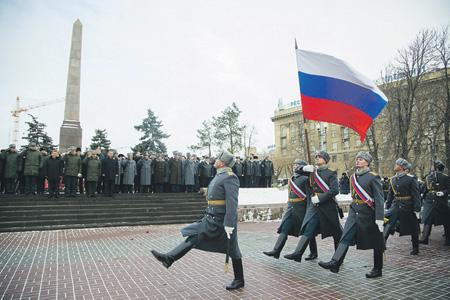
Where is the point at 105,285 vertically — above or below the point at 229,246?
below

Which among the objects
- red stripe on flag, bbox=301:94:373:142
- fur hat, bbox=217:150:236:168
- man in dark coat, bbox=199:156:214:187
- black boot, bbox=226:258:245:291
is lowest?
black boot, bbox=226:258:245:291

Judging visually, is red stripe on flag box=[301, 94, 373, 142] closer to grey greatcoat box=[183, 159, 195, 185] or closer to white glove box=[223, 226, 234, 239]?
white glove box=[223, 226, 234, 239]

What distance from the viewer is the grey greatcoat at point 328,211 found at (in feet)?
18.1

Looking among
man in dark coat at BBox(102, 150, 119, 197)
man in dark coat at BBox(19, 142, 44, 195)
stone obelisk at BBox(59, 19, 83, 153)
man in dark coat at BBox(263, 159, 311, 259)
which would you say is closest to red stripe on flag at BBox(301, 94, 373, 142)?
man in dark coat at BBox(263, 159, 311, 259)

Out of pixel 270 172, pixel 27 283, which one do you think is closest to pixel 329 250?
pixel 27 283

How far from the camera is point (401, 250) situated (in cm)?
729

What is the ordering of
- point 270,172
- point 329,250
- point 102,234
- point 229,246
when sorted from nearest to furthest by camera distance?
point 229,246 → point 329,250 → point 102,234 → point 270,172

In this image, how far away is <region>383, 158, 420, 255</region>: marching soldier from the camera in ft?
22.1

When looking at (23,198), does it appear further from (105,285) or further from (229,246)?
(229,246)

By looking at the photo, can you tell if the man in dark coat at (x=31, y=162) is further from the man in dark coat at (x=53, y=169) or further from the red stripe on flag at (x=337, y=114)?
the red stripe on flag at (x=337, y=114)

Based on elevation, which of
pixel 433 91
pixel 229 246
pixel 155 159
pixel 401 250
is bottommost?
pixel 401 250

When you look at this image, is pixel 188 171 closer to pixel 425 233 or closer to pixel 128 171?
pixel 128 171

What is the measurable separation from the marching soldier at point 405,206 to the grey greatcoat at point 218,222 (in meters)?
4.47

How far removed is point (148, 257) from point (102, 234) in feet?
12.9
